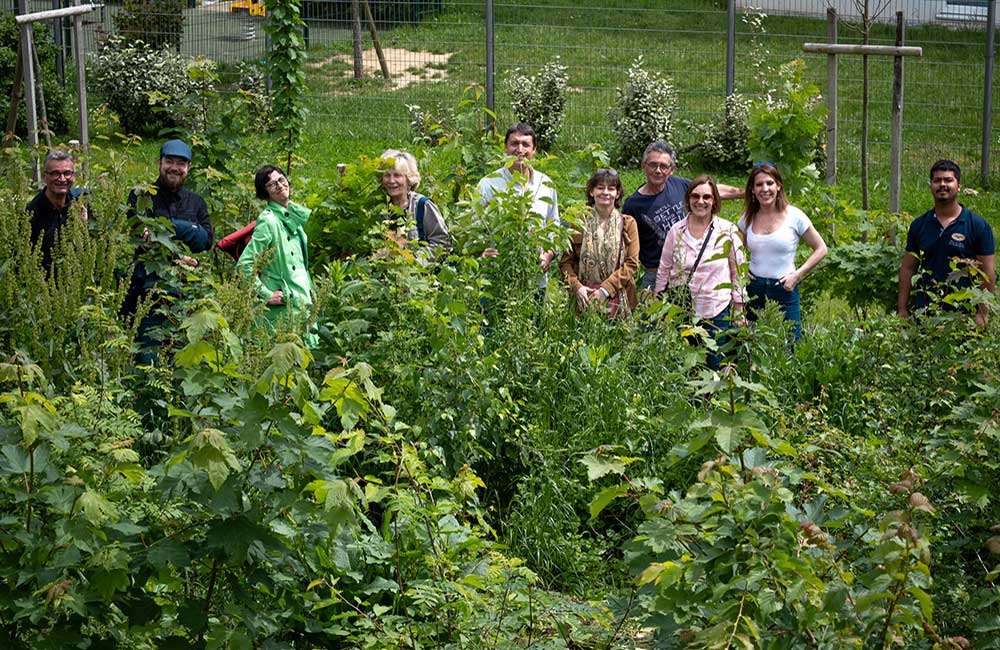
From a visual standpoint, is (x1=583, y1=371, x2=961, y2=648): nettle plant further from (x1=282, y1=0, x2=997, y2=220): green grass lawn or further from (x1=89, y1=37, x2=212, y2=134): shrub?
(x1=89, y1=37, x2=212, y2=134): shrub

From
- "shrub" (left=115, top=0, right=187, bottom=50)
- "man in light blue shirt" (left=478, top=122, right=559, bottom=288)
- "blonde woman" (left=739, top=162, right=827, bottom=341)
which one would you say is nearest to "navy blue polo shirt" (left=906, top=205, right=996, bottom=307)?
"blonde woman" (left=739, top=162, right=827, bottom=341)

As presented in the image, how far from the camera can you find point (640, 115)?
14.9 metres

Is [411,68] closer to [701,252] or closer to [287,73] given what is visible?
[287,73]

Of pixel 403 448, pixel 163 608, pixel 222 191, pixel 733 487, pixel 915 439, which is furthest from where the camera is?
pixel 222 191

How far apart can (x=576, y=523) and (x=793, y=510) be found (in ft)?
6.91

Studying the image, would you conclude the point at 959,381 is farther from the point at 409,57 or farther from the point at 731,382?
the point at 409,57

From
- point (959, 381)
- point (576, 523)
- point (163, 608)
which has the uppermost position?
point (959, 381)

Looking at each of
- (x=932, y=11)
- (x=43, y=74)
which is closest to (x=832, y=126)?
(x=932, y=11)

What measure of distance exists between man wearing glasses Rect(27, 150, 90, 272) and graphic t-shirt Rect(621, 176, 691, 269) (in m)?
3.29

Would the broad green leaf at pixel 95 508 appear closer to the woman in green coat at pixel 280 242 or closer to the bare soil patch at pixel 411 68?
the woman in green coat at pixel 280 242

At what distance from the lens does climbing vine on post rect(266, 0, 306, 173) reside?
372 inches

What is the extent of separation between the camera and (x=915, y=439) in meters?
5.16

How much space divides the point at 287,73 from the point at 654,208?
2.86m

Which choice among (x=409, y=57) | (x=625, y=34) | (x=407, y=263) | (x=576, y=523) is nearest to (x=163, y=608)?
(x=576, y=523)
